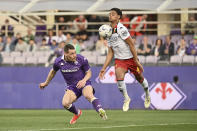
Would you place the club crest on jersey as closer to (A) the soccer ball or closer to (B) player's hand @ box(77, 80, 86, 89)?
(A) the soccer ball

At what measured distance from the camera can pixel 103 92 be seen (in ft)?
72.9

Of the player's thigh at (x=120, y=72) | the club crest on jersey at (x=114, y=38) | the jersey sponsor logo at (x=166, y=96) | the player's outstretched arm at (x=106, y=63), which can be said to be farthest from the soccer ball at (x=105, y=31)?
the jersey sponsor logo at (x=166, y=96)

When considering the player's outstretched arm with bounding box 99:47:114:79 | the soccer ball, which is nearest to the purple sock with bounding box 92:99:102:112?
the player's outstretched arm with bounding box 99:47:114:79

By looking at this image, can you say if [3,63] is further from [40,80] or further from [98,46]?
[98,46]

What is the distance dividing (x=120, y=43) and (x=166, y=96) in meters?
5.57

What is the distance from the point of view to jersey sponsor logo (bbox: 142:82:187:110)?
21484 mm

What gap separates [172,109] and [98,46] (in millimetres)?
6825

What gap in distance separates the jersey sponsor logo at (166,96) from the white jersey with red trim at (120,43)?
5.21 m

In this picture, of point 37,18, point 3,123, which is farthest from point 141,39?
point 3,123

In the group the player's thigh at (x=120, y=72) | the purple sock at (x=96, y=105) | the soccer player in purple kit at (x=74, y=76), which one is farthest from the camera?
the player's thigh at (x=120, y=72)

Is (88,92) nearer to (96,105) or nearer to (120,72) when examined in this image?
(96,105)

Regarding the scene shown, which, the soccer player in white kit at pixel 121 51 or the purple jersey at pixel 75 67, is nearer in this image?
the purple jersey at pixel 75 67

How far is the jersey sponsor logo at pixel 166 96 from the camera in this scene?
70.5ft

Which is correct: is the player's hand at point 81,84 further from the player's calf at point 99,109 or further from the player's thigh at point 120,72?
the player's thigh at point 120,72
